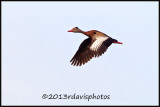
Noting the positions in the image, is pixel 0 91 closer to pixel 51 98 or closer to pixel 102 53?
pixel 51 98

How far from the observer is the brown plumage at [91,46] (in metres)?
21.8

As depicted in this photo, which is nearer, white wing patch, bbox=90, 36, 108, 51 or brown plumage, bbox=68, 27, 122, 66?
brown plumage, bbox=68, 27, 122, 66

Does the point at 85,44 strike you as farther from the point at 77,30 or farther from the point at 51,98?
the point at 51,98

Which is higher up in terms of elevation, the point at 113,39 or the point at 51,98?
the point at 113,39

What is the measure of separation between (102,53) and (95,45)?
51cm

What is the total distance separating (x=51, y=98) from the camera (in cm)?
2178

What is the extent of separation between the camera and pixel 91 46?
22172 millimetres

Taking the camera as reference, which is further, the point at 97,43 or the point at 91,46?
the point at 91,46

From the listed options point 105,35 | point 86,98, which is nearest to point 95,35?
point 105,35

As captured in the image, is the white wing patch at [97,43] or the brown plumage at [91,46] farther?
the white wing patch at [97,43]

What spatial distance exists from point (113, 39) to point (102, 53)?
740 millimetres

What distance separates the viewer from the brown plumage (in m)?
21.8

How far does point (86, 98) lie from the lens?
21641 millimetres

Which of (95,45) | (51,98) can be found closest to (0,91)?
(51,98)
